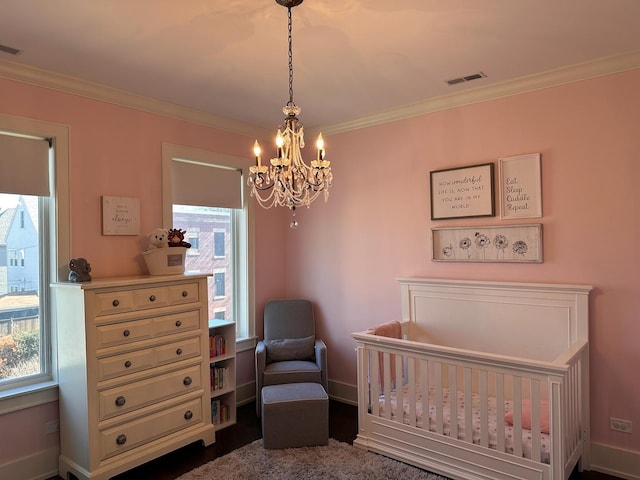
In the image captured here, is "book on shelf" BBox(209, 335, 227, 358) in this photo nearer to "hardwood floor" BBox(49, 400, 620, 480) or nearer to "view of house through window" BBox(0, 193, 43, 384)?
"hardwood floor" BBox(49, 400, 620, 480)

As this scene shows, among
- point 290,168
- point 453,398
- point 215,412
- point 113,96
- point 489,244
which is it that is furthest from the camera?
point 215,412

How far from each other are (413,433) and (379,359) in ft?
1.71

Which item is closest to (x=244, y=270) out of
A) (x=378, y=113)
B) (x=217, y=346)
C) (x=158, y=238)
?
(x=217, y=346)

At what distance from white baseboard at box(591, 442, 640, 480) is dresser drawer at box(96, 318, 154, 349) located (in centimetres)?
297

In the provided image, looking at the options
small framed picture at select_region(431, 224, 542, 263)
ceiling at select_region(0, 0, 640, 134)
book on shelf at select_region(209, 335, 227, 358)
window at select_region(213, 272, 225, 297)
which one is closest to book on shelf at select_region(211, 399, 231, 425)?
Answer: book on shelf at select_region(209, 335, 227, 358)

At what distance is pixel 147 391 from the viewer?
2773mm

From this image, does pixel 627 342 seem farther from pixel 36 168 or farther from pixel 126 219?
pixel 36 168

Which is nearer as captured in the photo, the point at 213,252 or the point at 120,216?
the point at 120,216

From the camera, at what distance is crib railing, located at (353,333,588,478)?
7.41 feet

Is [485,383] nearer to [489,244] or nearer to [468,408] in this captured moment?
[468,408]

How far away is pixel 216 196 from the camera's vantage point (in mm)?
3760

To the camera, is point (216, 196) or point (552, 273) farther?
point (216, 196)

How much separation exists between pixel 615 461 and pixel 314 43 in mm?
3118

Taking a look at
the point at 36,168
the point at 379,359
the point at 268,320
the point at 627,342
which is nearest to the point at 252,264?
the point at 268,320
